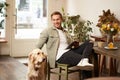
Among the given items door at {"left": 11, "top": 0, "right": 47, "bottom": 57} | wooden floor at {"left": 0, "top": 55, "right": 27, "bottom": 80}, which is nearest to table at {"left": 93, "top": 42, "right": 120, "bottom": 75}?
wooden floor at {"left": 0, "top": 55, "right": 27, "bottom": 80}

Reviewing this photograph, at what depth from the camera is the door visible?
6871 millimetres

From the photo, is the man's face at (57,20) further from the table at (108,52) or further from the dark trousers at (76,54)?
the table at (108,52)

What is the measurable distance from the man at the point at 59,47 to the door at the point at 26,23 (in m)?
2.87

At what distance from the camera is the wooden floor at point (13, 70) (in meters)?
4.86

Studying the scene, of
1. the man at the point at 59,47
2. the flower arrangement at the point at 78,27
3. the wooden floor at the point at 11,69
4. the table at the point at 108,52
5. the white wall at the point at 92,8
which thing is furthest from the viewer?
the flower arrangement at the point at 78,27

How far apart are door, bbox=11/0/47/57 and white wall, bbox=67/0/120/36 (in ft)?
2.40

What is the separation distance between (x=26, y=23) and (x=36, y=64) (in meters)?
3.56

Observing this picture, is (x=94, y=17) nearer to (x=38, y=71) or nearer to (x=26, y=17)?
(x=26, y=17)

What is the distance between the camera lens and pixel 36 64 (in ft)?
11.5

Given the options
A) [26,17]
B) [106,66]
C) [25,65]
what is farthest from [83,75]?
[26,17]

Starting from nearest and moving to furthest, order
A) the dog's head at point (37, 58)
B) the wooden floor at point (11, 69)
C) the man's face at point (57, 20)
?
the dog's head at point (37, 58) < the man's face at point (57, 20) < the wooden floor at point (11, 69)

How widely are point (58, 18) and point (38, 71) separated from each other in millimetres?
941

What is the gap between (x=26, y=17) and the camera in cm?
695

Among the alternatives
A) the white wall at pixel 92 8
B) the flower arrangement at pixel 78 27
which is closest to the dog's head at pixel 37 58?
the flower arrangement at pixel 78 27
